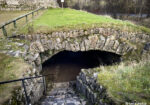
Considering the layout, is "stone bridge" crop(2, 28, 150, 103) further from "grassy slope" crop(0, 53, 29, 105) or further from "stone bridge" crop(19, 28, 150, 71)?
"grassy slope" crop(0, 53, 29, 105)

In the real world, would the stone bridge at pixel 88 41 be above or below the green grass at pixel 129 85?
above

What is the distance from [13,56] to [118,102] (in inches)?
187

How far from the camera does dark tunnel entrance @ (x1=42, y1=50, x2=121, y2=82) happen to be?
9.84 metres

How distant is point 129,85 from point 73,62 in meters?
8.20

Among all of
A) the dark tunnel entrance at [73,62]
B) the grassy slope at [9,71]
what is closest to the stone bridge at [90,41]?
the dark tunnel entrance at [73,62]

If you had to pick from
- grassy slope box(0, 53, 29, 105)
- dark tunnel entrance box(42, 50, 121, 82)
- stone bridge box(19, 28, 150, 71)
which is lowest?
dark tunnel entrance box(42, 50, 121, 82)

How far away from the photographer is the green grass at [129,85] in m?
3.19

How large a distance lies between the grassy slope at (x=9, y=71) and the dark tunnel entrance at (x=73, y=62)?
173 inches

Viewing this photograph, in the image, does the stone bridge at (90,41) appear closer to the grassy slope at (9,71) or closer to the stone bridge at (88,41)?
the stone bridge at (88,41)

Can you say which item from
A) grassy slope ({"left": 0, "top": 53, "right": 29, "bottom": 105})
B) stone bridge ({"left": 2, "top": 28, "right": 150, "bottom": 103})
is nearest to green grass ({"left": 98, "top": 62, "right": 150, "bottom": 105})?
grassy slope ({"left": 0, "top": 53, "right": 29, "bottom": 105})

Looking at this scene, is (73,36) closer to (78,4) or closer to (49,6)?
(49,6)

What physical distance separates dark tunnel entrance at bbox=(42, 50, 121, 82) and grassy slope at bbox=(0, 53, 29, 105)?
441cm

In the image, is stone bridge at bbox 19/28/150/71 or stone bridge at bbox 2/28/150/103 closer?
stone bridge at bbox 2/28/150/103

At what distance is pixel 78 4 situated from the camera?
72.2ft
